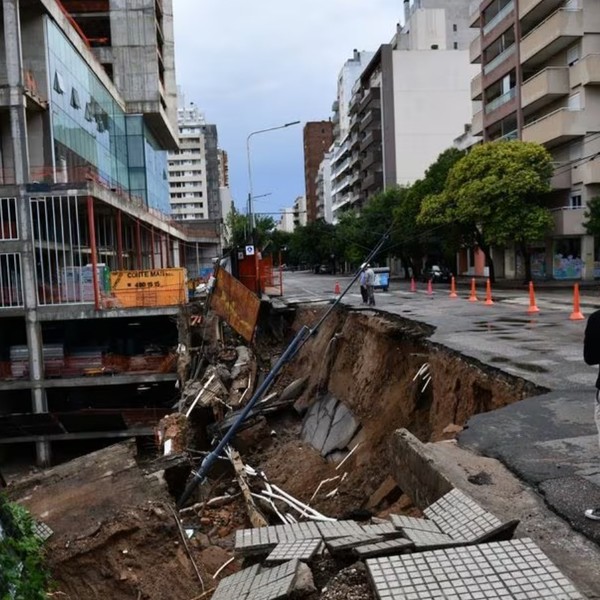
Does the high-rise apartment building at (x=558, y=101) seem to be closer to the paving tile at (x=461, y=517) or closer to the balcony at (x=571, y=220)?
the balcony at (x=571, y=220)

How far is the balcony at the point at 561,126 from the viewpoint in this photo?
35.1 m

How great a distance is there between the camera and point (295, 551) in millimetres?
4273

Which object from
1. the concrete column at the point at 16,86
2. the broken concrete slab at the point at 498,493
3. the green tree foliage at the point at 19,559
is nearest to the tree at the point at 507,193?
the concrete column at the point at 16,86

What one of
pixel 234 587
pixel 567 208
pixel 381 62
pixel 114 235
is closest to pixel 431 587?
pixel 234 587

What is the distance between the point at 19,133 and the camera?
23.3 metres

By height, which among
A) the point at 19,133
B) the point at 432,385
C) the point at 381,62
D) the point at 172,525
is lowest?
the point at 172,525

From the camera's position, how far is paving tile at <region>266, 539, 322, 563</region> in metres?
4.20

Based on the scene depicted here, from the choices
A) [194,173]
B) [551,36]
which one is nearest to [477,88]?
[551,36]

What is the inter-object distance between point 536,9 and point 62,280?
31.4 metres

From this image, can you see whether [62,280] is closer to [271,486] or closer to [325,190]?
[271,486]

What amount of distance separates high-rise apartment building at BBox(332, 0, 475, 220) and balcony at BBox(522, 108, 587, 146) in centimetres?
3754

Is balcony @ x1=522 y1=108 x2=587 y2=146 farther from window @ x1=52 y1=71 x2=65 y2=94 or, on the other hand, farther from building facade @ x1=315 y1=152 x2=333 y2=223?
building facade @ x1=315 y1=152 x2=333 y2=223

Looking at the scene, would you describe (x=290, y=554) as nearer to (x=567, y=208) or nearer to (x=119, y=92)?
(x=567, y=208)

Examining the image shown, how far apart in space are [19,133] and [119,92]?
2033 centimetres
